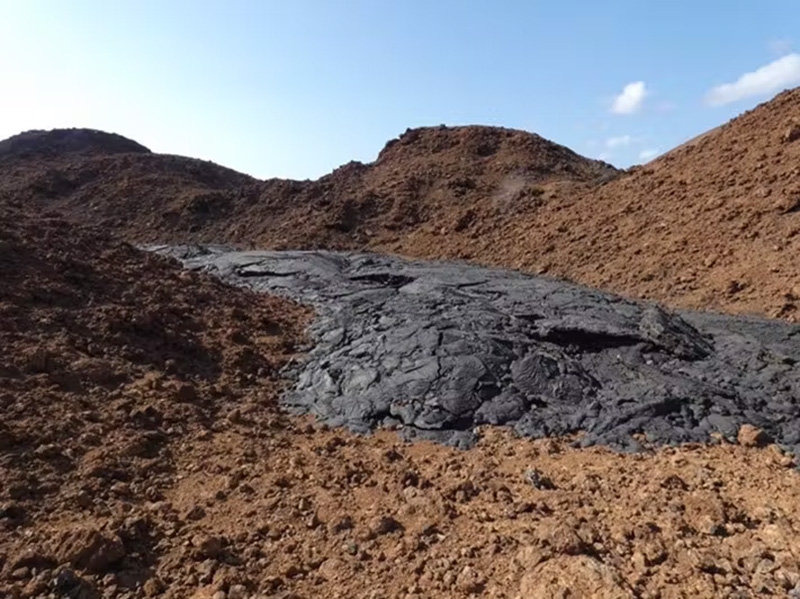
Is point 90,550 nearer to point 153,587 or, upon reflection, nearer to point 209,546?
point 153,587

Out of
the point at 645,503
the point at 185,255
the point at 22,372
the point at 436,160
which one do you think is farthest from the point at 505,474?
the point at 436,160

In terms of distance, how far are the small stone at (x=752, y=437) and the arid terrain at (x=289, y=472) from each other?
15 millimetres

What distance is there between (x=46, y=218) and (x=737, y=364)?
874 centimetres

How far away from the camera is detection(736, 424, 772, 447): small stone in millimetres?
4656

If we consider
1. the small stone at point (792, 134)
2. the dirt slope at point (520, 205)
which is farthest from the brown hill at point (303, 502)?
the small stone at point (792, 134)

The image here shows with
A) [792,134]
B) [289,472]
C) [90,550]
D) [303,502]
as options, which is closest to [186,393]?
[289,472]

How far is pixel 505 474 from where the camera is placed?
14.0ft

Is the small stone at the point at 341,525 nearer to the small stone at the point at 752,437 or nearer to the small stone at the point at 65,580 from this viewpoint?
the small stone at the point at 65,580

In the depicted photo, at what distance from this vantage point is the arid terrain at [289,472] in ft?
10.4

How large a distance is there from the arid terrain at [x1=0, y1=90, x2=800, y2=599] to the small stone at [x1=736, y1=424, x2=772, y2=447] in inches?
0.6

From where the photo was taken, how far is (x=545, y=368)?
5793mm

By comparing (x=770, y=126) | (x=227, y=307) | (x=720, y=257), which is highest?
(x=770, y=126)

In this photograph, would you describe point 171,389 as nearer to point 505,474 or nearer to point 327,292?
point 505,474

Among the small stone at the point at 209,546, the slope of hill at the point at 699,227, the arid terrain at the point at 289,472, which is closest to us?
the arid terrain at the point at 289,472
